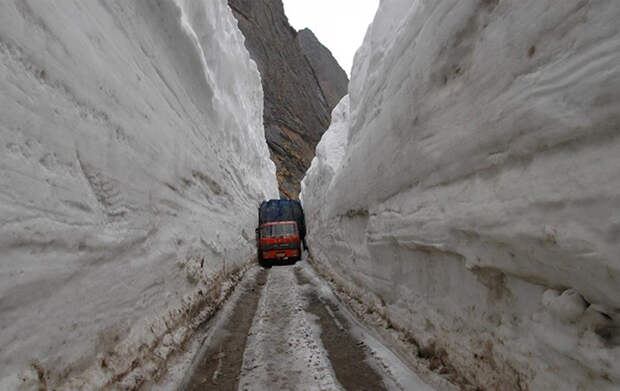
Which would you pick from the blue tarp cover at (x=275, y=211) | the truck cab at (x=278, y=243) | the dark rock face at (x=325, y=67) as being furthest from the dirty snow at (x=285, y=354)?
the dark rock face at (x=325, y=67)

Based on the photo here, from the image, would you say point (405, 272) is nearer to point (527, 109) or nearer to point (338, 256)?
point (527, 109)

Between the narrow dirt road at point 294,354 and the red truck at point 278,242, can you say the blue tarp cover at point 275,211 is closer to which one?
the red truck at point 278,242

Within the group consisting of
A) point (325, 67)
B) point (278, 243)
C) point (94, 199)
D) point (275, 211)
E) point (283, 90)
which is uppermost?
point (325, 67)

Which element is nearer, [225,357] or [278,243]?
[225,357]

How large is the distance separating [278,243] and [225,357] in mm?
7627

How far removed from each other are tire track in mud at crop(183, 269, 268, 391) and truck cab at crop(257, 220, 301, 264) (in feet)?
18.6

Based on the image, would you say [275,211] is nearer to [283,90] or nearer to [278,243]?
[278,243]

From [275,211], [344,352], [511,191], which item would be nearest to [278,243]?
[275,211]

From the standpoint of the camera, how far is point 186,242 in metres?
4.49

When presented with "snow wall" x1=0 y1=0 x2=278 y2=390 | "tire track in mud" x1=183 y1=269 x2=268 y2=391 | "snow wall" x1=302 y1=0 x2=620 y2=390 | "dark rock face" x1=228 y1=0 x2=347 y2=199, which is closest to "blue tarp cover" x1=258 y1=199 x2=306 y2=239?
"snow wall" x1=0 y1=0 x2=278 y2=390

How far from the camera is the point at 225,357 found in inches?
122

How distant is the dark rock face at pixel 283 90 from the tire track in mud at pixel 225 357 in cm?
2461

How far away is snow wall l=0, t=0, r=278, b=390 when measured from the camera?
6.08 ft

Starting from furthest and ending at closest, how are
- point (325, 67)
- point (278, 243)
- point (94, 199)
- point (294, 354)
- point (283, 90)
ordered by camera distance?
point (325, 67) < point (283, 90) < point (278, 243) < point (294, 354) < point (94, 199)
